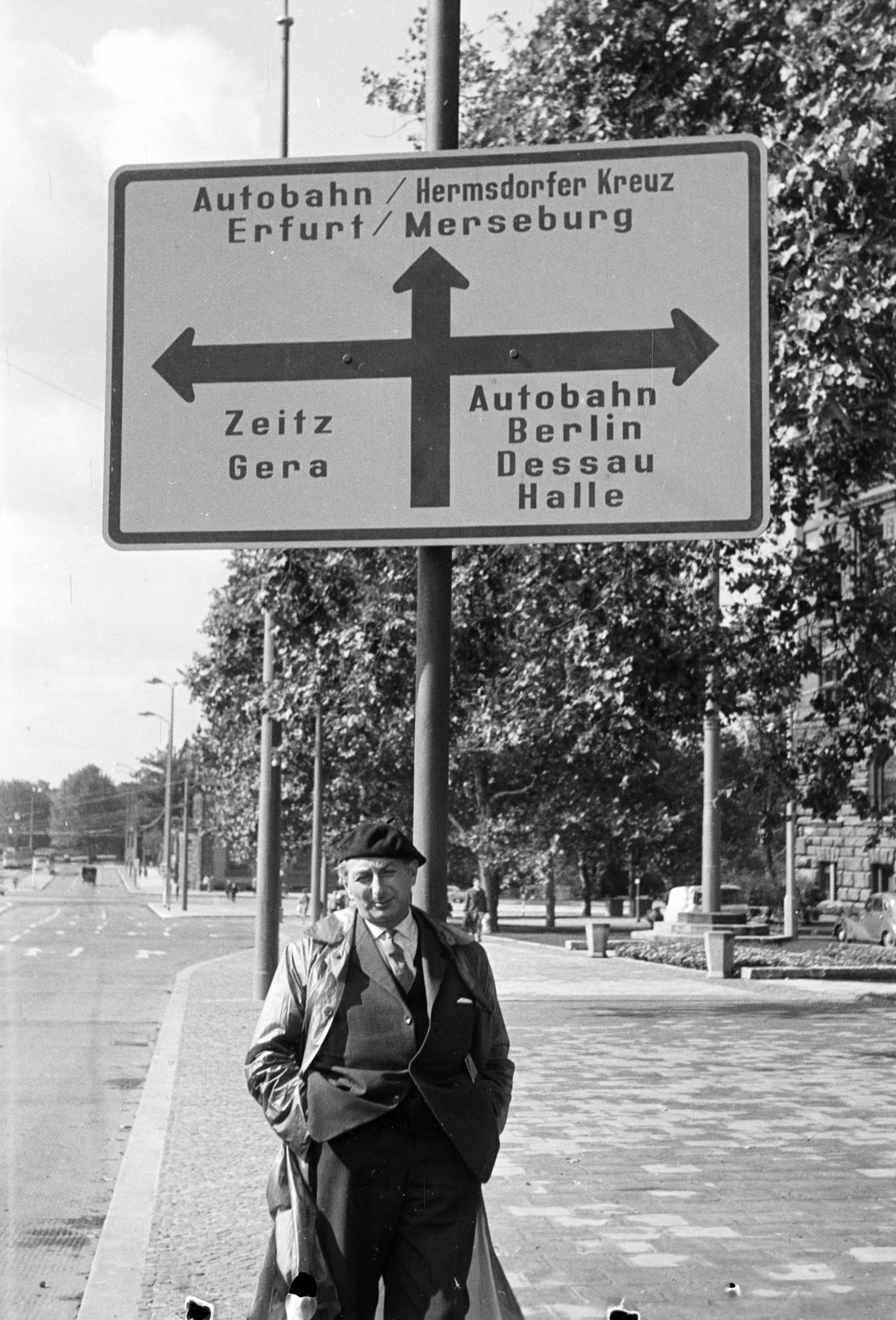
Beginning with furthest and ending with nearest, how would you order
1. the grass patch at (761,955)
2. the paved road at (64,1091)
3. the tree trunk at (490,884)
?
1. the tree trunk at (490,884)
2. the grass patch at (761,955)
3. the paved road at (64,1091)

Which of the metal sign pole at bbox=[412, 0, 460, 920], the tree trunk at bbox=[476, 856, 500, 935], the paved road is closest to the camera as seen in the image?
the metal sign pole at bbox=[412, 0, 460, 920]

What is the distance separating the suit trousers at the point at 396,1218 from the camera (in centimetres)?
393

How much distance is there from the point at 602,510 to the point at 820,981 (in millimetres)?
20984

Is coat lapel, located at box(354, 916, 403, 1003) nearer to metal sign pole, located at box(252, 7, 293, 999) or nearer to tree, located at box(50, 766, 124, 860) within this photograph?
metal sign pole, located at box(252, 7, 293, 999)

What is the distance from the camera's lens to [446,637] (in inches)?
170

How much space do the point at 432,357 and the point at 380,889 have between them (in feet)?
4.33

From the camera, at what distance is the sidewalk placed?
20.5 ft

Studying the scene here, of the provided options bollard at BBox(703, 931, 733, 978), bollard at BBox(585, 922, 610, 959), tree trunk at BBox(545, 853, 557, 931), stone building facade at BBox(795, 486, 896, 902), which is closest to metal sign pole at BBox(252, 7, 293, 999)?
bollard at BBox(703, 931, 733, 978)

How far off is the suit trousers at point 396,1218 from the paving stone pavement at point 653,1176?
1.98 m

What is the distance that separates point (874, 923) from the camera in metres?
36.6

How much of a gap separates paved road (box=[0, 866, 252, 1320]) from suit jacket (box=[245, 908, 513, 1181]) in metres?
2.91

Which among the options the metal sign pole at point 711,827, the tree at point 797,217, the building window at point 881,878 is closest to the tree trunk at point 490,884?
the building window at point 881,878

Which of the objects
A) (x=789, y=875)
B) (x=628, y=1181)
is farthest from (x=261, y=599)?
(x=789, y=875)

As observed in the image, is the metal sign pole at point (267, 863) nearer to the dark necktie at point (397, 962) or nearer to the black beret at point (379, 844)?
the black beret at point (379, 844)
